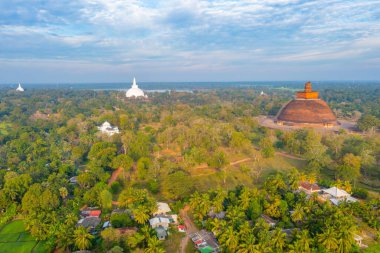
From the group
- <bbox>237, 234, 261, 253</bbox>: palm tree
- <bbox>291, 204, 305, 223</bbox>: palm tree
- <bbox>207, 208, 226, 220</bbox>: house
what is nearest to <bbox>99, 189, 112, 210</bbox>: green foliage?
<bbox>207, 208, 226, 220</bbox>: house

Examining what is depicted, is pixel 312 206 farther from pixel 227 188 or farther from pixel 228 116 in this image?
pixel 228 116

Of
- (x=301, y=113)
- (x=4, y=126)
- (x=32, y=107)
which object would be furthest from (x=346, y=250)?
(x=32, y=107)

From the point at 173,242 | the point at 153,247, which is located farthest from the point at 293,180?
the point at 153,247

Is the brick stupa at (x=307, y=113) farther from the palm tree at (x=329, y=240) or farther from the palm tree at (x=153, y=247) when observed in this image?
the palm tree at (x=153, y=247)

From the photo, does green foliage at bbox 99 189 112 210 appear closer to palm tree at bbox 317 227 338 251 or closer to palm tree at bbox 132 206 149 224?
palm tree at bbox 132 206 149 224

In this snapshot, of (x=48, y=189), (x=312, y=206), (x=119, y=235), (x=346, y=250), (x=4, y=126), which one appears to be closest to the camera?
(x=346, y=250)

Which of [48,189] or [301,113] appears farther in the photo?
[301,113]

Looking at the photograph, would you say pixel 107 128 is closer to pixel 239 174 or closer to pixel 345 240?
pixel 239 174
